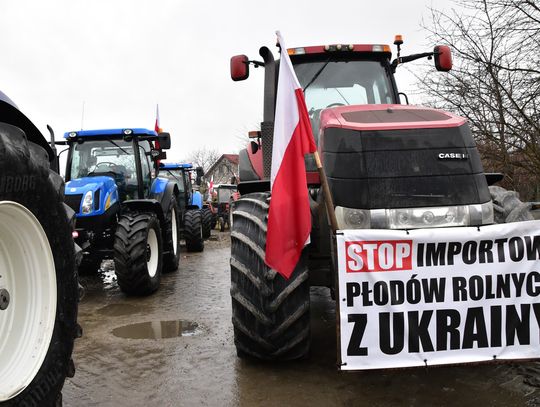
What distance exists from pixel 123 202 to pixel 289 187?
4.47 meters

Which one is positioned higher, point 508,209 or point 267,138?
point 267,138

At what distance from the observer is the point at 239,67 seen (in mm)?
4051

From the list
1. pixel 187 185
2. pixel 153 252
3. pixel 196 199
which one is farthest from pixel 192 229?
pixel 153 252

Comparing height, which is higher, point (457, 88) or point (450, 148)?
point (457, 88)

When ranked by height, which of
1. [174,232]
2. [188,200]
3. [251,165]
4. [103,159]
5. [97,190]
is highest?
[103,159]

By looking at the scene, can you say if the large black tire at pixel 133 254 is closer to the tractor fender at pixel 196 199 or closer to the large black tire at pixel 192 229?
the large black tire at pixel 192 229

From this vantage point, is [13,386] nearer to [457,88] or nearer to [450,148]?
[450,148]

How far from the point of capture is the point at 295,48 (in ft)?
14.1

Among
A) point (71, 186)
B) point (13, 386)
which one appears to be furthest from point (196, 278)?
point (13, 386)

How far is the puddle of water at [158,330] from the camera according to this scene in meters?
4.58

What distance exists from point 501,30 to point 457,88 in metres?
1.43

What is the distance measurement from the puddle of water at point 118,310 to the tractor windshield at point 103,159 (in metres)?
2.24

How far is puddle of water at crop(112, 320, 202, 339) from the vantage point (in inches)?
180

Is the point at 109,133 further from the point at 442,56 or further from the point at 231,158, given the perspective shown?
the point at 231,158
